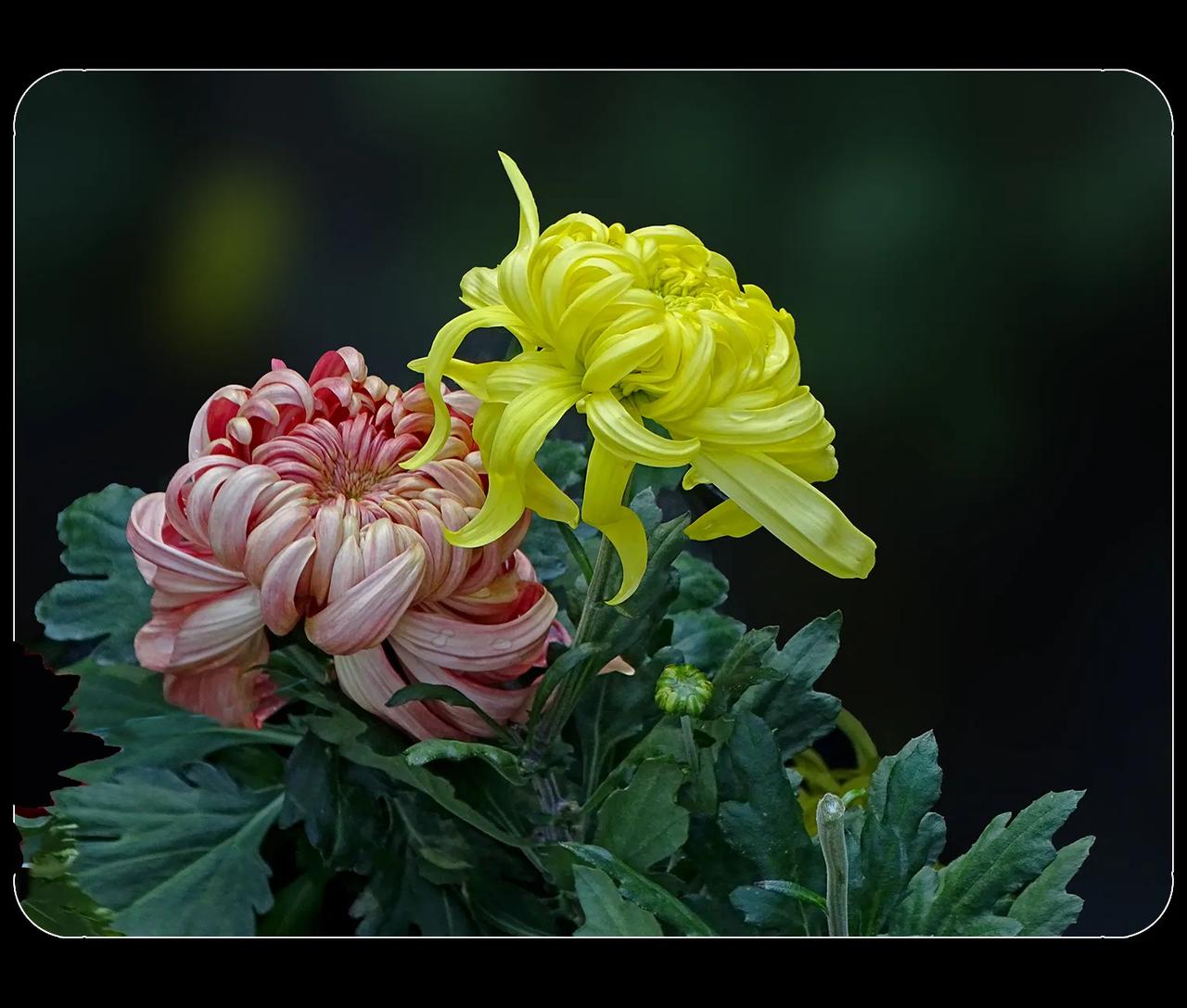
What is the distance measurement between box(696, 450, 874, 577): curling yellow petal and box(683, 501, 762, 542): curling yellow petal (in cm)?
7

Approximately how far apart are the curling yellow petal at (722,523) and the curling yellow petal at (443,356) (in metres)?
0.26

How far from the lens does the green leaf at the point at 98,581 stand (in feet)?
5.42

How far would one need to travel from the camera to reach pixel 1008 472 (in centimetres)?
167

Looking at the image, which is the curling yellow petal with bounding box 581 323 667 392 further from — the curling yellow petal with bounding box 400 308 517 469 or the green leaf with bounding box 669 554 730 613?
the green leaf with bounding box 669 554 730 613

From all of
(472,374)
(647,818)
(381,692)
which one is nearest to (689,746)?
(647,818)

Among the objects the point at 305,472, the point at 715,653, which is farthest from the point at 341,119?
the point at 715,653

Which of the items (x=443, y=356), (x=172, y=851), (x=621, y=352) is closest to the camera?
(x=621, y=352)

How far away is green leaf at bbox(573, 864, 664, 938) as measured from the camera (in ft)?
4.91

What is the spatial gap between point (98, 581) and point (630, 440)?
0.60 meters

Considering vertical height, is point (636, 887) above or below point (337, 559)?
below

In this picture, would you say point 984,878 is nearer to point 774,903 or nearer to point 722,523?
point 774,903

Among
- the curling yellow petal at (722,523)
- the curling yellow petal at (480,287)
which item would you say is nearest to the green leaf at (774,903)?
the curling yellow petal at (722,523)

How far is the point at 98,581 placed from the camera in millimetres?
1662

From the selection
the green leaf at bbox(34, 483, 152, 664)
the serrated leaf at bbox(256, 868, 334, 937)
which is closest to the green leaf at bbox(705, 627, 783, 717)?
the serrated leaf at bbox(256, 868, 334, 937)
